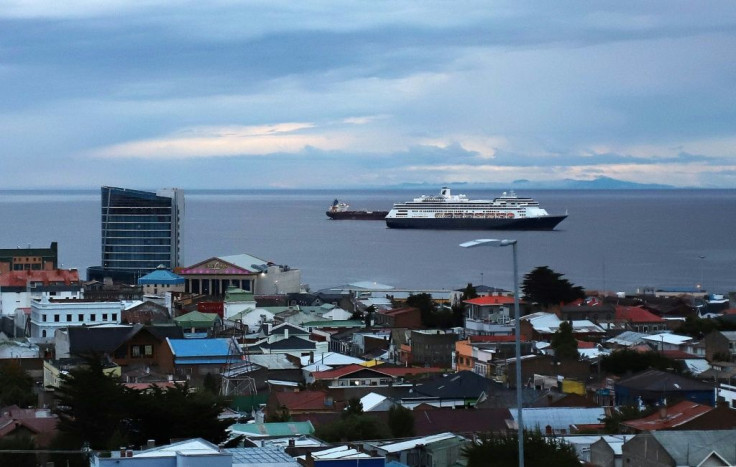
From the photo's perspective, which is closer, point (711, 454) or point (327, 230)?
point (711, 454)

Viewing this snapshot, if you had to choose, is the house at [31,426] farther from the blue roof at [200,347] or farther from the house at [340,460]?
the blue roof at [200,347]

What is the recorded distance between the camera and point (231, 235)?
15438 centimetres

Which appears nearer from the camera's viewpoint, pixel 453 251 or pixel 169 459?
pixel 169 459

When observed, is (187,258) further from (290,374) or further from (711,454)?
(711,454)

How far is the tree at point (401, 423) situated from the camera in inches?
811

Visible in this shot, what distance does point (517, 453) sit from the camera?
15133 millimetres

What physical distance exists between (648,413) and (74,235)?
13555 centimetres

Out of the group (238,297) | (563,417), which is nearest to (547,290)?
(238,297)

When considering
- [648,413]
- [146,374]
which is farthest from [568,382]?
[146,374]

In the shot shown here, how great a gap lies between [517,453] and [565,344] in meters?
18.4

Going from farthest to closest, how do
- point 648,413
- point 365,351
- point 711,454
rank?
1. point 365,351
2. point 648,413
3. point 711,454

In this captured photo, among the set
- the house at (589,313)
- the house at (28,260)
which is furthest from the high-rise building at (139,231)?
the house at (589,313)

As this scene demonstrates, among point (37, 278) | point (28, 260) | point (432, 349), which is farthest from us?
point (28, 260)

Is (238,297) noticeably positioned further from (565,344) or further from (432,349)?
(565,344)
